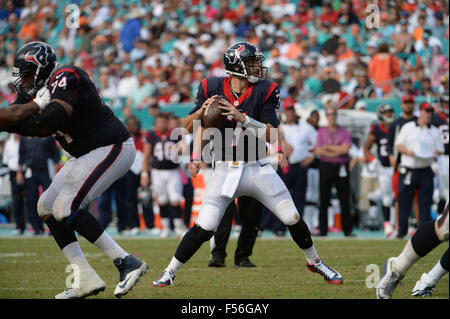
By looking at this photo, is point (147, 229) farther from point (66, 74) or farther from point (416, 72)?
point (66, 74)

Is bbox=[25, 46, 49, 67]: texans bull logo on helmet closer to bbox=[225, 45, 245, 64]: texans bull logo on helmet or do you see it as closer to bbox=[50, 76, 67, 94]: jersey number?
bbox=[50, 76, 67, 94]: jersey number

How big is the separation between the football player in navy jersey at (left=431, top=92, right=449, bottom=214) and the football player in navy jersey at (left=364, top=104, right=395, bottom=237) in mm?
780

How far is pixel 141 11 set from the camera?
2155 centimetres

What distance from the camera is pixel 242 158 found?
646 centimetres

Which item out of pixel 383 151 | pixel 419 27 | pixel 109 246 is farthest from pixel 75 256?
pixel 419 27

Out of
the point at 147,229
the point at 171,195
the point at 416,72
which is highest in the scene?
the point at 416,72

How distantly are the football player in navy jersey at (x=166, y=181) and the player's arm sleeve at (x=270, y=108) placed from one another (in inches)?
244

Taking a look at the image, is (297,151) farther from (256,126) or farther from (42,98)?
(42,98)

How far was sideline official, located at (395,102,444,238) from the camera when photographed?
1124cm

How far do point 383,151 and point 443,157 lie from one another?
1.10 meters

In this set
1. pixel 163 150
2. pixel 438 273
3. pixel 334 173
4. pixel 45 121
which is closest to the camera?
pixel 45 121

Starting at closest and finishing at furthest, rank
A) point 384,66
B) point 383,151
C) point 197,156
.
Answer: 1. point 197,156
2. point 383,151
3. point 384,66
